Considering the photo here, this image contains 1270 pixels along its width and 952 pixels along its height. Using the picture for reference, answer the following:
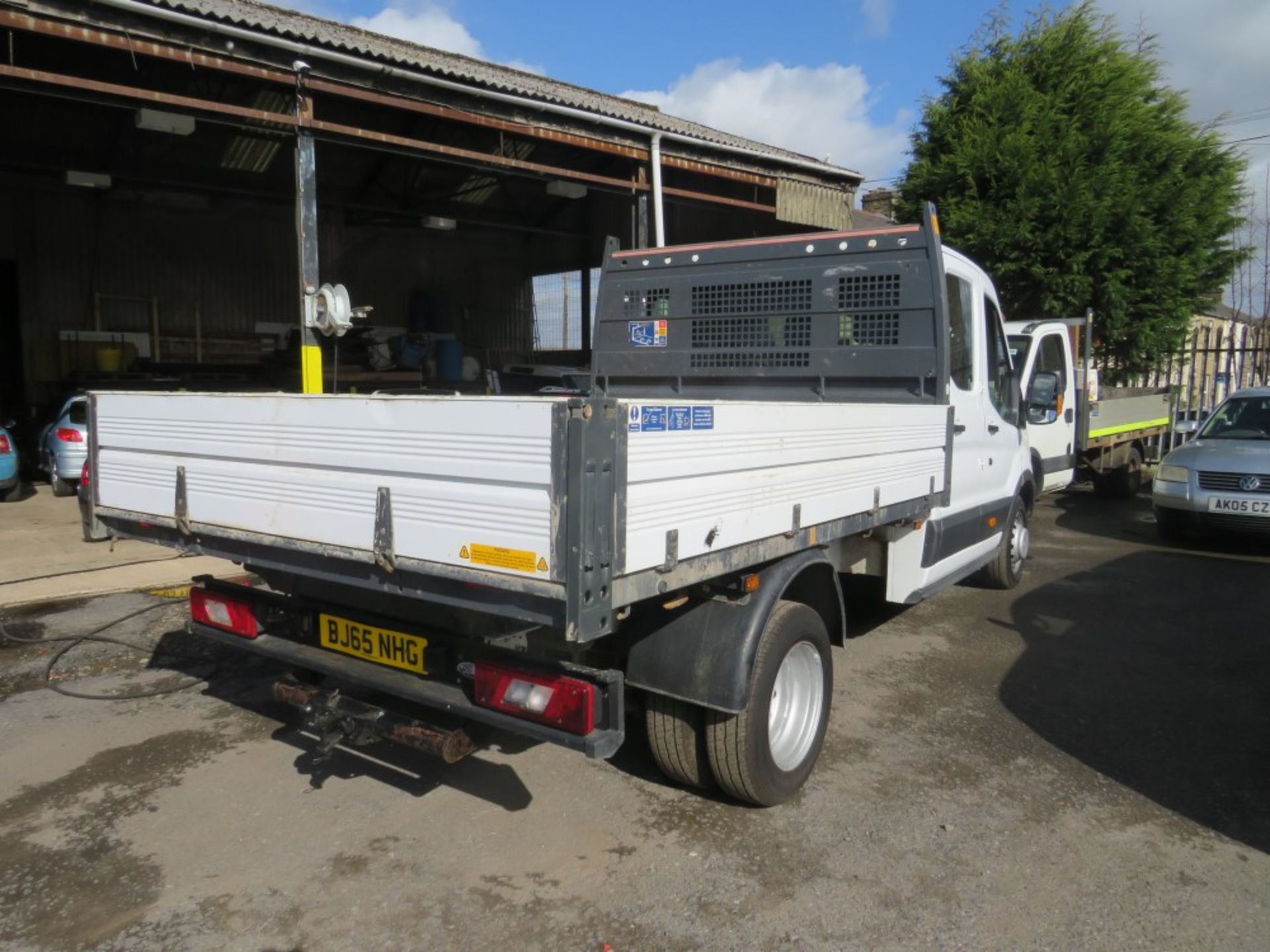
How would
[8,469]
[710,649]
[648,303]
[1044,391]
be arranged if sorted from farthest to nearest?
[8,469] → [1044,391] → [648,303] → [710,649]

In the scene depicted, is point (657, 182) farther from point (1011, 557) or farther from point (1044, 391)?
point (1011, 557)

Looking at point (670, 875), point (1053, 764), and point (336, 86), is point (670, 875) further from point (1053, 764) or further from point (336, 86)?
point (336, 86)

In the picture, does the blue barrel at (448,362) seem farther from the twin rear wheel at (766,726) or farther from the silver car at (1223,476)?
the twin rear wheel at (766,726)

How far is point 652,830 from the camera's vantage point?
340 centimetres

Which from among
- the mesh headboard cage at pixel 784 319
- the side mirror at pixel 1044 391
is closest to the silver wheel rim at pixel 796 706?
the mesh headboard cage at pixel 784 319

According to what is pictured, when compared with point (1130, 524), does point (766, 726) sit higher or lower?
higher

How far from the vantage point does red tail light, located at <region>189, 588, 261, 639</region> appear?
12.1 feet

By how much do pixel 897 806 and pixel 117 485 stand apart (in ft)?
11.7

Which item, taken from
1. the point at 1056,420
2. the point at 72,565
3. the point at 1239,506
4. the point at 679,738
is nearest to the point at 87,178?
the point at 72,565

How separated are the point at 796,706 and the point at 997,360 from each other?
11.2 ft

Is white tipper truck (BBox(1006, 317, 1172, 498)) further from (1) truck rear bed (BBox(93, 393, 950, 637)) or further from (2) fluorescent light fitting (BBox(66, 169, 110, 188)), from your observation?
(2) fluorescent light fitting (BBox(66, 169, 110, 188))

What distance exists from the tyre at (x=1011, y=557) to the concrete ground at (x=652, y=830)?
6.13ft

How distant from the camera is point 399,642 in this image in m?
3.24

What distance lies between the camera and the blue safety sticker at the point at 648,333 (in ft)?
18.2
